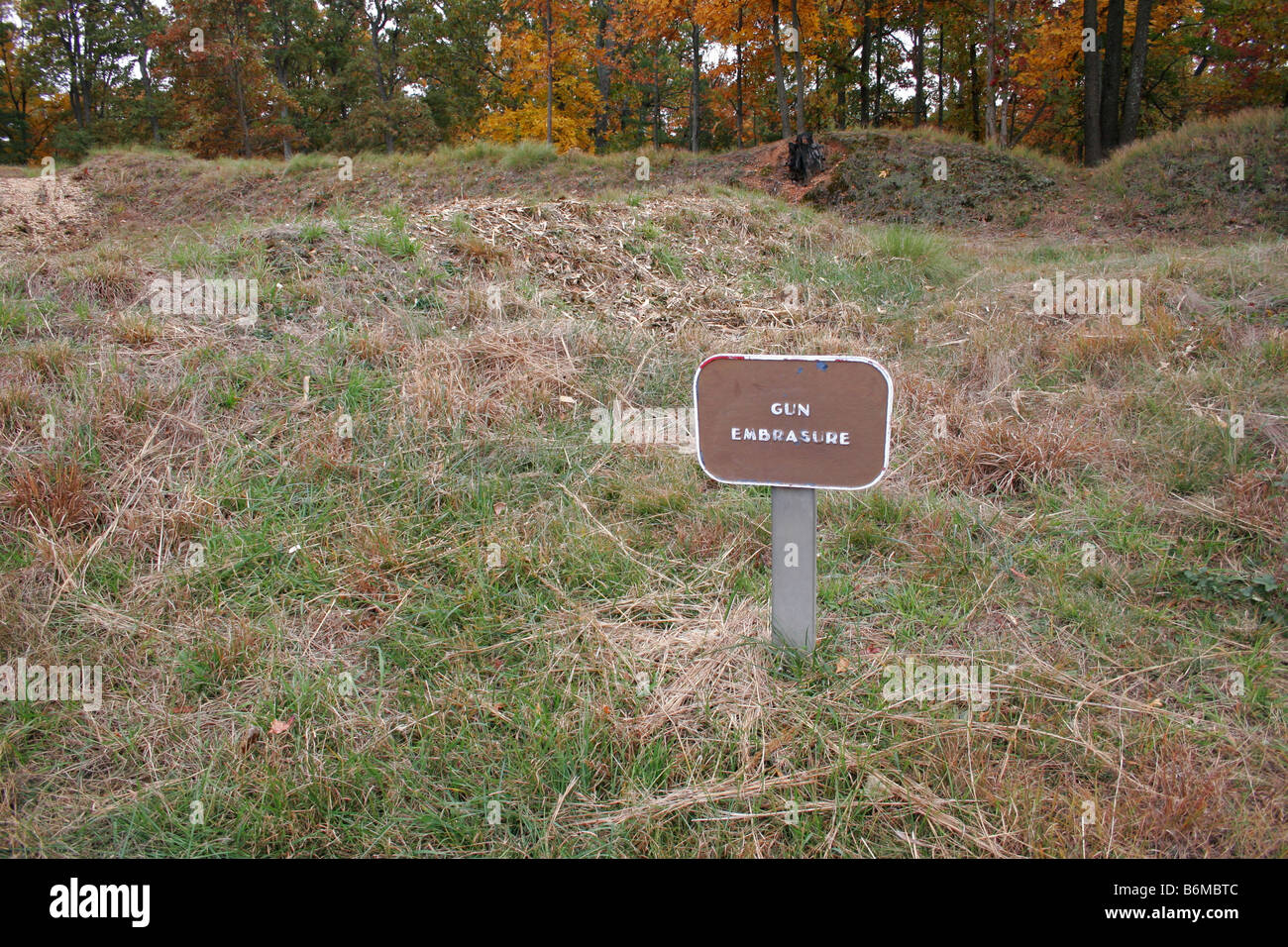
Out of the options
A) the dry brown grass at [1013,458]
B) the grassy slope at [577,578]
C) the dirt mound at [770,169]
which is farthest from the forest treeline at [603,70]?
the dry brown grass at [1013,458]

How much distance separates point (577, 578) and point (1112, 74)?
60.2ft

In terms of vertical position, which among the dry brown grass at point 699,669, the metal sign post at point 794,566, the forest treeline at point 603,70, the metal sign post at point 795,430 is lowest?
the dry brown grass at point 699,669

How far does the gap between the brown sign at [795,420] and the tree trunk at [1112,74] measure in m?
17.6

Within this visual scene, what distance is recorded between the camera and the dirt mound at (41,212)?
427 inches

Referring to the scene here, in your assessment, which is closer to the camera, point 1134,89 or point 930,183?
point 930,183

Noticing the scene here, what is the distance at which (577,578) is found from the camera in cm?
352

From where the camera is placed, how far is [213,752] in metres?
2.62

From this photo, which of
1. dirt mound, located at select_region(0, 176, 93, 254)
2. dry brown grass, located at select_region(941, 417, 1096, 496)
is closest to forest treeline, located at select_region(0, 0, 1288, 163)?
dirt mound, located at select_region(0, 176, 93, 254)

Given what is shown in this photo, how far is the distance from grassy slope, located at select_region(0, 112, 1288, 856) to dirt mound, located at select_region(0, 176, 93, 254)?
20.1ft

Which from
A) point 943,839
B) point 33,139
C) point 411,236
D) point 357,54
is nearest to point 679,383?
point 411,236

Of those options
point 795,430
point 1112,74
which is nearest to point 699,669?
point 795,430

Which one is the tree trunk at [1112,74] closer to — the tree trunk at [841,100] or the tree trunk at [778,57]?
the tree trunk at [778,57]

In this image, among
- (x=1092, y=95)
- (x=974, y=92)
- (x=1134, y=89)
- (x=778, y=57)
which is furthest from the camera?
(x=974, y=92)

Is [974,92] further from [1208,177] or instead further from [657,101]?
[1208,177]
